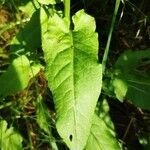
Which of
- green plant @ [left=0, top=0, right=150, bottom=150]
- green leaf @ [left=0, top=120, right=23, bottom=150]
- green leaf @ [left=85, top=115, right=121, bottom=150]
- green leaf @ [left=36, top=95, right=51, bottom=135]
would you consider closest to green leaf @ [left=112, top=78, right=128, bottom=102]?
green plant @ [left=0, top=0, right=150, bottom=150]

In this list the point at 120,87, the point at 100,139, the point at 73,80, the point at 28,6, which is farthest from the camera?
the point at 28,6

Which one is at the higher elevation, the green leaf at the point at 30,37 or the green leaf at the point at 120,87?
the green leaf at the point at 30,37

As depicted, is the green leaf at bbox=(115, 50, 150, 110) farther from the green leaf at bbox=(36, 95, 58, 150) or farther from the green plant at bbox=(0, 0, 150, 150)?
the green leaf at bbox=(36, 95, 58, 150)

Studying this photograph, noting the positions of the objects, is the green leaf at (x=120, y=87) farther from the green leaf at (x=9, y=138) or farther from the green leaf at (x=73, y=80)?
the green leaf at (x=9, y=138)

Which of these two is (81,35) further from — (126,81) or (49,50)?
(126,81)

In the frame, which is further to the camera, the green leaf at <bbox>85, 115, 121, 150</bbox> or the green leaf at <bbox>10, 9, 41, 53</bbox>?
the green leaf at <bbox>10, 9, 41, 53</bbox>

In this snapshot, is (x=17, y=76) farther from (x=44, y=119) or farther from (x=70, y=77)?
(x=70, y=77)

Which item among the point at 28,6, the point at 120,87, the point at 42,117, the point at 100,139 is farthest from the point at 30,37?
the point at 100,139

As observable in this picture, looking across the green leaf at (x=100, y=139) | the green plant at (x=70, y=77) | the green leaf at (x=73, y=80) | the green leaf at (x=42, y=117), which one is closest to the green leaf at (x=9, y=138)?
the green plant at (x=70, y=77)
